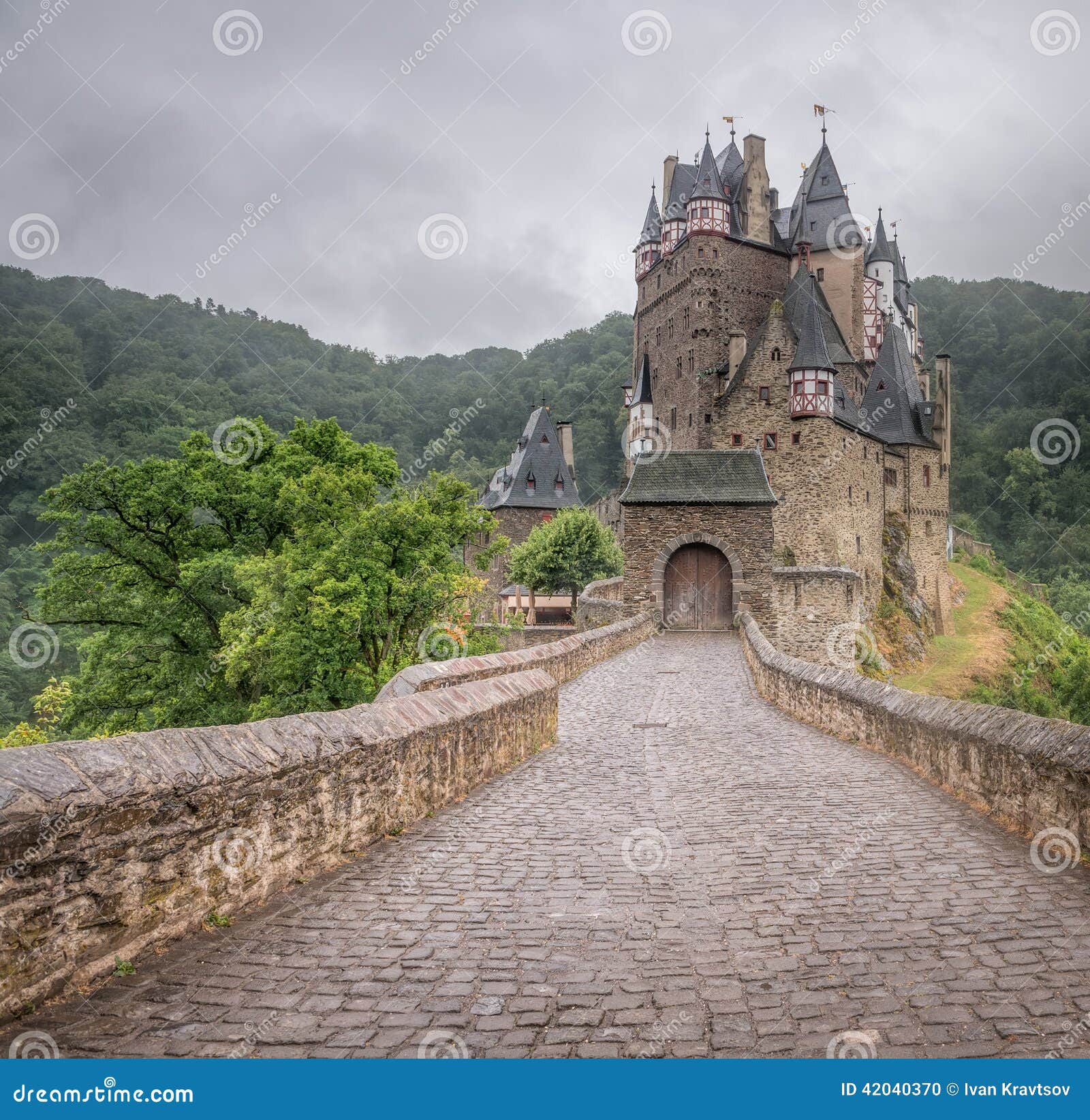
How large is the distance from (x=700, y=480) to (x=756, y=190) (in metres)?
32.8

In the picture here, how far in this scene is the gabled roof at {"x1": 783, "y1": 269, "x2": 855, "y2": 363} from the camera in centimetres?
4797

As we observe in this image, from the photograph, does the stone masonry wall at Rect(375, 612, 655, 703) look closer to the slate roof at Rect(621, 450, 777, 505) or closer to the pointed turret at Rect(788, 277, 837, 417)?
the slate roof at Rect(621, 450, 777, 505)

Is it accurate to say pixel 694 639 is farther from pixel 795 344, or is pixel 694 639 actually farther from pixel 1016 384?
pixel 1016 384

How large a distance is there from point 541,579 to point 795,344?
17311 millimetres

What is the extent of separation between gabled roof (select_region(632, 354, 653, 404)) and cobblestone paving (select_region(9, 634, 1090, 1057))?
52.0 m

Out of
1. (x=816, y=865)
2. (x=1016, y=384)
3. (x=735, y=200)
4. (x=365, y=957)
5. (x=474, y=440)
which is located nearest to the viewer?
(x=365, y=957)

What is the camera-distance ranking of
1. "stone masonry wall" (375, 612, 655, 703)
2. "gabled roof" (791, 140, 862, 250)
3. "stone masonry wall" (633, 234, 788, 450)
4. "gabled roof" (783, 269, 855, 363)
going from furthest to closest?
"gabled roof" (791, 140, 862, 250) < "stone masonry wall" (633, 234, 788, 450) < "gabled roof" (783, 269, 855, 363) < "stone masonry wall" (375, 612, 655, 703)

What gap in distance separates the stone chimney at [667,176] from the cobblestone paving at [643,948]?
58343 millimetres

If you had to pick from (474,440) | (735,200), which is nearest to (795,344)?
(735,200)

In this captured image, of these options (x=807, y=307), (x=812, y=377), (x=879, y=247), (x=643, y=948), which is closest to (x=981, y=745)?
(x=643, y=948)

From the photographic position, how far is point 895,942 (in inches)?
155

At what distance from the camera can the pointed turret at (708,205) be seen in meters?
52.6

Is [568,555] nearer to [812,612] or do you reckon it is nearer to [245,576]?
[812,612]

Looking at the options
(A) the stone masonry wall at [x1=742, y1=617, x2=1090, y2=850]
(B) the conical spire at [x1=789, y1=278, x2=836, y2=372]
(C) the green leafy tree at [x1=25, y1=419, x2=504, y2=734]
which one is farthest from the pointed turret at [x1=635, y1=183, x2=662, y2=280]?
(A) the stone masonry wall at [x1=742, y1=617, x2=1090, y2=850]
